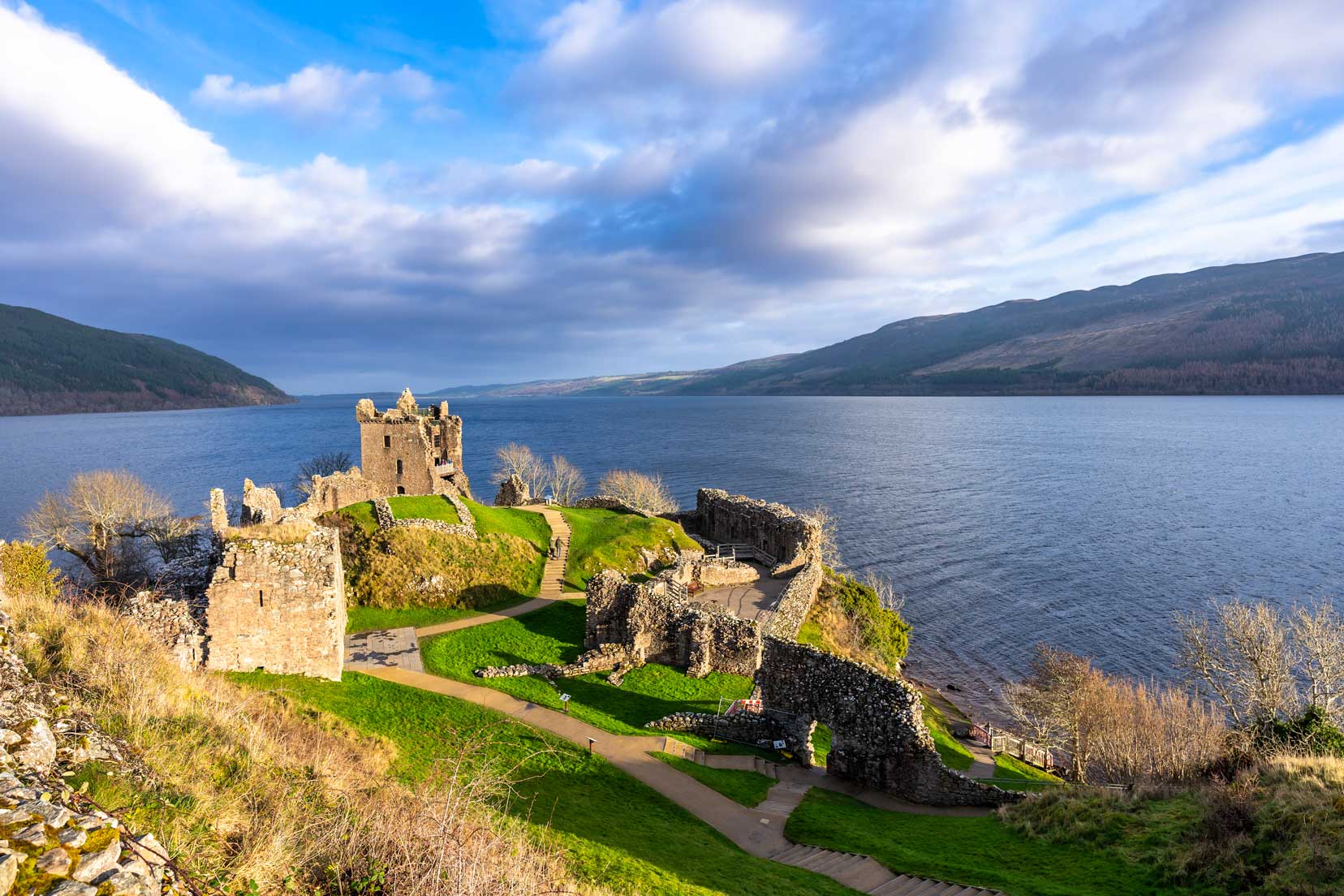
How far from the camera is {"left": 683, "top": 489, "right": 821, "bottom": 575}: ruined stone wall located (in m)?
43.7

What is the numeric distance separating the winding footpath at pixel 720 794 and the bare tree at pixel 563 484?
53.8 metres

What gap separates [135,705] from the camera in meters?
10.6

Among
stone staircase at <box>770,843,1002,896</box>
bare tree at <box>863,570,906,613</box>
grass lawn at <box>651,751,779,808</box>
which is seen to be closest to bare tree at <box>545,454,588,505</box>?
bare tree at <box>863,570,906,613</box>

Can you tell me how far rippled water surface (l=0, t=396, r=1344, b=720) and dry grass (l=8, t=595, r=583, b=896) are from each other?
135 feet

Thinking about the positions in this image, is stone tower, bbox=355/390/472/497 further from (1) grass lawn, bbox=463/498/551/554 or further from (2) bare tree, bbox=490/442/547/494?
(2) bare tree, bbox=490/442/547/494

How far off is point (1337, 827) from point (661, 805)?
1493 centimetres

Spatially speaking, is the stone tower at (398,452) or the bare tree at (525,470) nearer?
the stone tower at (398,452)

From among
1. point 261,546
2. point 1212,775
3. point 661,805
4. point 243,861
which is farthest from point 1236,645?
point 261,546

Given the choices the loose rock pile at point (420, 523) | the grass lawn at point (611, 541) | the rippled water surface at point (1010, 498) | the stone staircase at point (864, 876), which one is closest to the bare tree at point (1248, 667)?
the rippled water surface at point (1010, 498)

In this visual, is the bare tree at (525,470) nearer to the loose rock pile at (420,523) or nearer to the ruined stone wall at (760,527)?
the ruined stone wall at (760,527)

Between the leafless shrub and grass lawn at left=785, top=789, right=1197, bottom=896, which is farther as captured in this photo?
the leafless shrub

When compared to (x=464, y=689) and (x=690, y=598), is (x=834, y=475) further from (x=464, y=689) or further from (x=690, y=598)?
(x=464, y=689)

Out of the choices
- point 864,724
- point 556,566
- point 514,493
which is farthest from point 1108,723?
point 514,493

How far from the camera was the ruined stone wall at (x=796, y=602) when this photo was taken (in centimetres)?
3434
